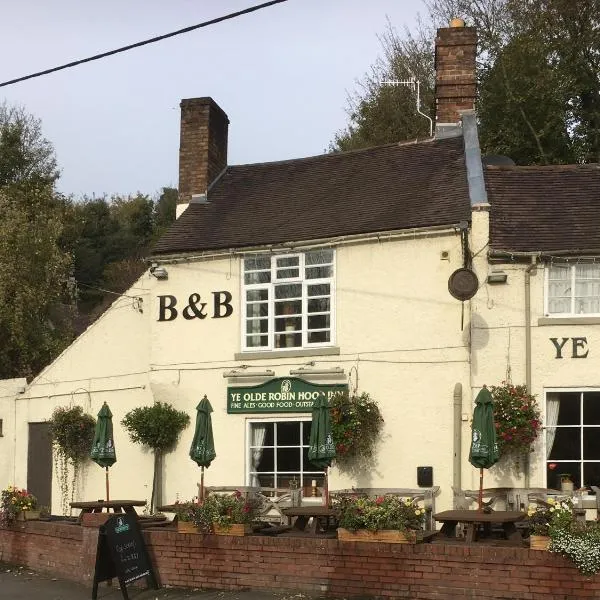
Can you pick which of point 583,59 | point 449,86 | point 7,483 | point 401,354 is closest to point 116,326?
point 7,483

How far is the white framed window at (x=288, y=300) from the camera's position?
17.6 m

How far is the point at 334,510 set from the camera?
1316 cm

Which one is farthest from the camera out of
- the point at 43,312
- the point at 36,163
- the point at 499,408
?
the point at 36,163

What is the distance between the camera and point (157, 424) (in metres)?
18.2

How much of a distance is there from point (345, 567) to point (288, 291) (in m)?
6.70

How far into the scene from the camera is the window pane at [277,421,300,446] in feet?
58.0

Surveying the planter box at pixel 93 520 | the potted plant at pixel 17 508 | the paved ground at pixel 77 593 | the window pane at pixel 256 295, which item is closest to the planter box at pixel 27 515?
the potted plant at pixel 17 508

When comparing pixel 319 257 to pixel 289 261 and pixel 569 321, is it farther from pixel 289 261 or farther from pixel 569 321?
pixel 569 321

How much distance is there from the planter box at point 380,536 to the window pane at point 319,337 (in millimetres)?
5556

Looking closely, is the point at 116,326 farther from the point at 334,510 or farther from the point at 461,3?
the point at 461,3

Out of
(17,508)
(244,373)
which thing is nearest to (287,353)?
(244,373)

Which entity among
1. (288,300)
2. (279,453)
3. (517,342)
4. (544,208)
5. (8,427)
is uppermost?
(544,208)

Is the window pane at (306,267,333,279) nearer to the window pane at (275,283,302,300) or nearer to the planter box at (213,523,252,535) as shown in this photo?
the window pane at (275,283,302,300)

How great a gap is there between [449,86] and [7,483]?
12.4m
